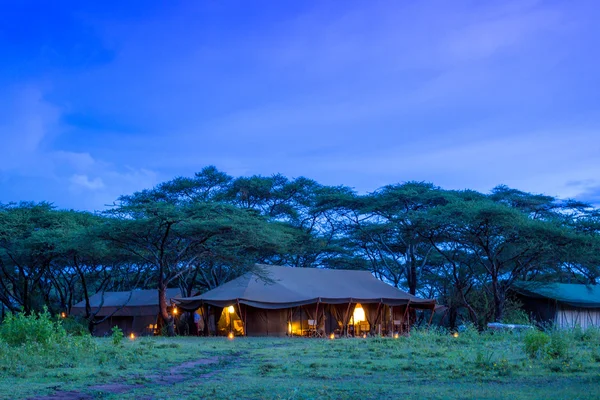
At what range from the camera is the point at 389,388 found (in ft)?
32.5

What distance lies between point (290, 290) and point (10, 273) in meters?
16.5

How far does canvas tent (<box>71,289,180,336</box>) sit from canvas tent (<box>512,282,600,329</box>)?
741 inches

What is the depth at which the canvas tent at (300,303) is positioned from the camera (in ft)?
92.8

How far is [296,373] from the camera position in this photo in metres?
12.0

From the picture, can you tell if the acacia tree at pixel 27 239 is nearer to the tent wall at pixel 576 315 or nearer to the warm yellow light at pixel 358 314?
the warm yellow light at pixel 358 314

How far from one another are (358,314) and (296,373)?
1961 centimetres

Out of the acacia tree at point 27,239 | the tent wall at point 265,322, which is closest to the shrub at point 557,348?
the tent wall at point 265,322

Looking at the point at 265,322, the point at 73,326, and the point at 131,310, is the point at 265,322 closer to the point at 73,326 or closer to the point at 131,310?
the point at 73,326

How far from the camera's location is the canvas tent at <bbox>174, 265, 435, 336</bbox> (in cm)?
2830

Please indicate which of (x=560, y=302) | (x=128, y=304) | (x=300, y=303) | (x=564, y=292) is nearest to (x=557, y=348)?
(x=300, y=303)

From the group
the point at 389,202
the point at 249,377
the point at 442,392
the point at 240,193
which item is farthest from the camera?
the point at 240,193

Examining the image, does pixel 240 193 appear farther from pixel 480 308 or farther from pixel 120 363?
pixel 120 363

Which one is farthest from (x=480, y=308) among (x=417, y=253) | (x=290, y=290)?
(x=290, y=290)

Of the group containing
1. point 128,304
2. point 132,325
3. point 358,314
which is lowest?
point 132,325
